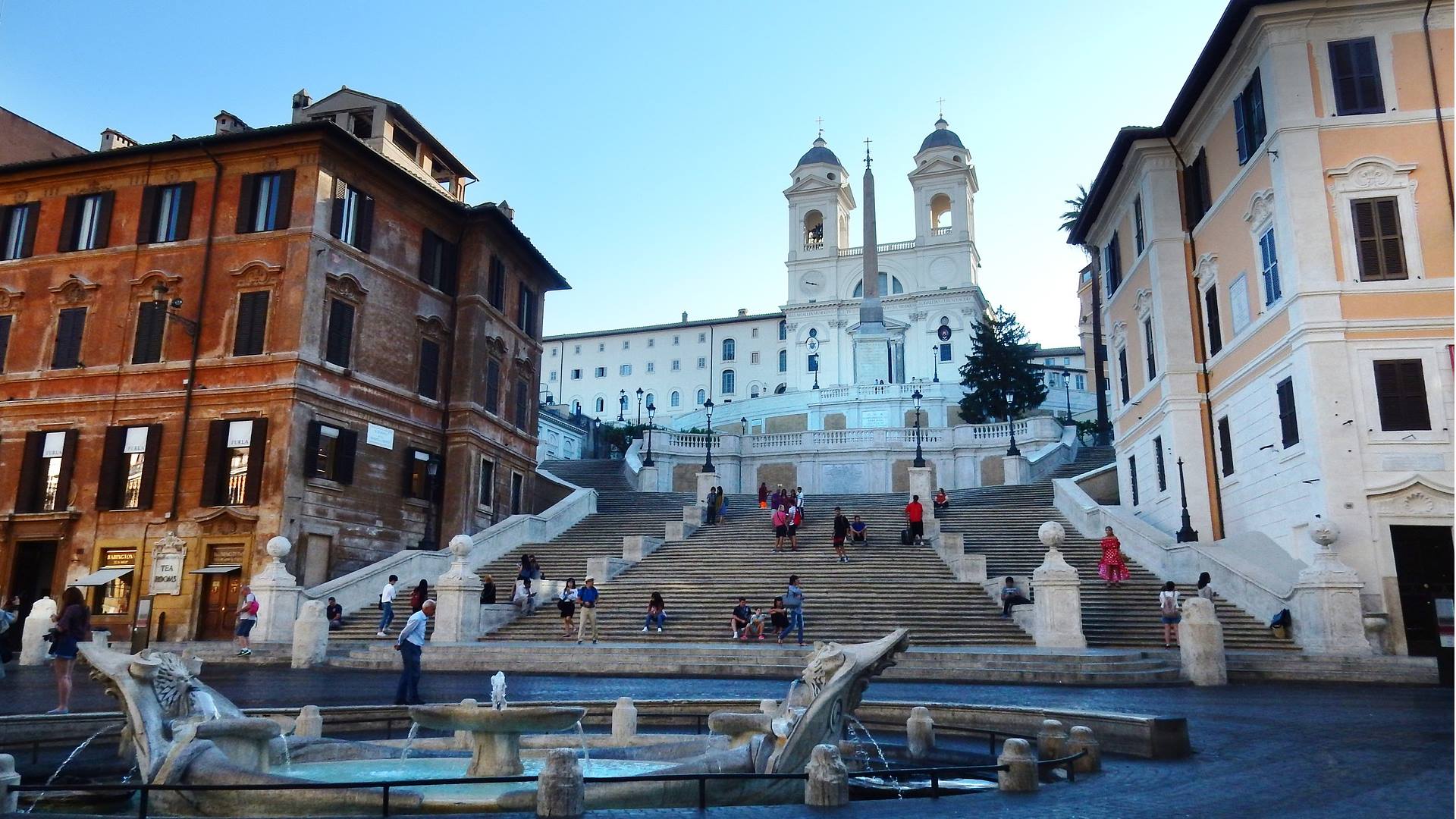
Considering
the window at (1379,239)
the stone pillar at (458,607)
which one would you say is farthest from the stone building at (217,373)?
the window at (1379,239)

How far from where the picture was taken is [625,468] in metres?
45.5

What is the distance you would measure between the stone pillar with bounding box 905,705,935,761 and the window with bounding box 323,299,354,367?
23.0 metres

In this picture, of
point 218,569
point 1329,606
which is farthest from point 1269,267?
point 218,569

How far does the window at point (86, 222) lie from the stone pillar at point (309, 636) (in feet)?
53.5

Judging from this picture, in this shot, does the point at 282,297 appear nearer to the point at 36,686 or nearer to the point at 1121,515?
the point at 36,686

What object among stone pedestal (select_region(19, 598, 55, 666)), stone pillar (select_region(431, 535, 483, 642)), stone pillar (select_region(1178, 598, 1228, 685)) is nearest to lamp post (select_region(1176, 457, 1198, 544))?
stone pillar (select_region(1178, 598, 1228, 685))

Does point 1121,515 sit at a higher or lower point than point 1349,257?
lower

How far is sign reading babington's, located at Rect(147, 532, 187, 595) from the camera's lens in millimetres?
26547

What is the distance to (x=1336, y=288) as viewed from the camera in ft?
67.2

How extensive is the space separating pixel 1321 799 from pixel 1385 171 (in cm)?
1843

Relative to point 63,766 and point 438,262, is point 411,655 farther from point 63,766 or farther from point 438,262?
point 438,262

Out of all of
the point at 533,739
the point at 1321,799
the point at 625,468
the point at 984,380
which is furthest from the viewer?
the point at 984,380

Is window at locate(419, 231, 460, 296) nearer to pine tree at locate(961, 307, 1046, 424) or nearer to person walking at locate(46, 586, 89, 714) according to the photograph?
person walking at locate(46, 586, 89, 714)

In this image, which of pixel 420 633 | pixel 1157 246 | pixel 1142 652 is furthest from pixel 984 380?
pixel 420 633
